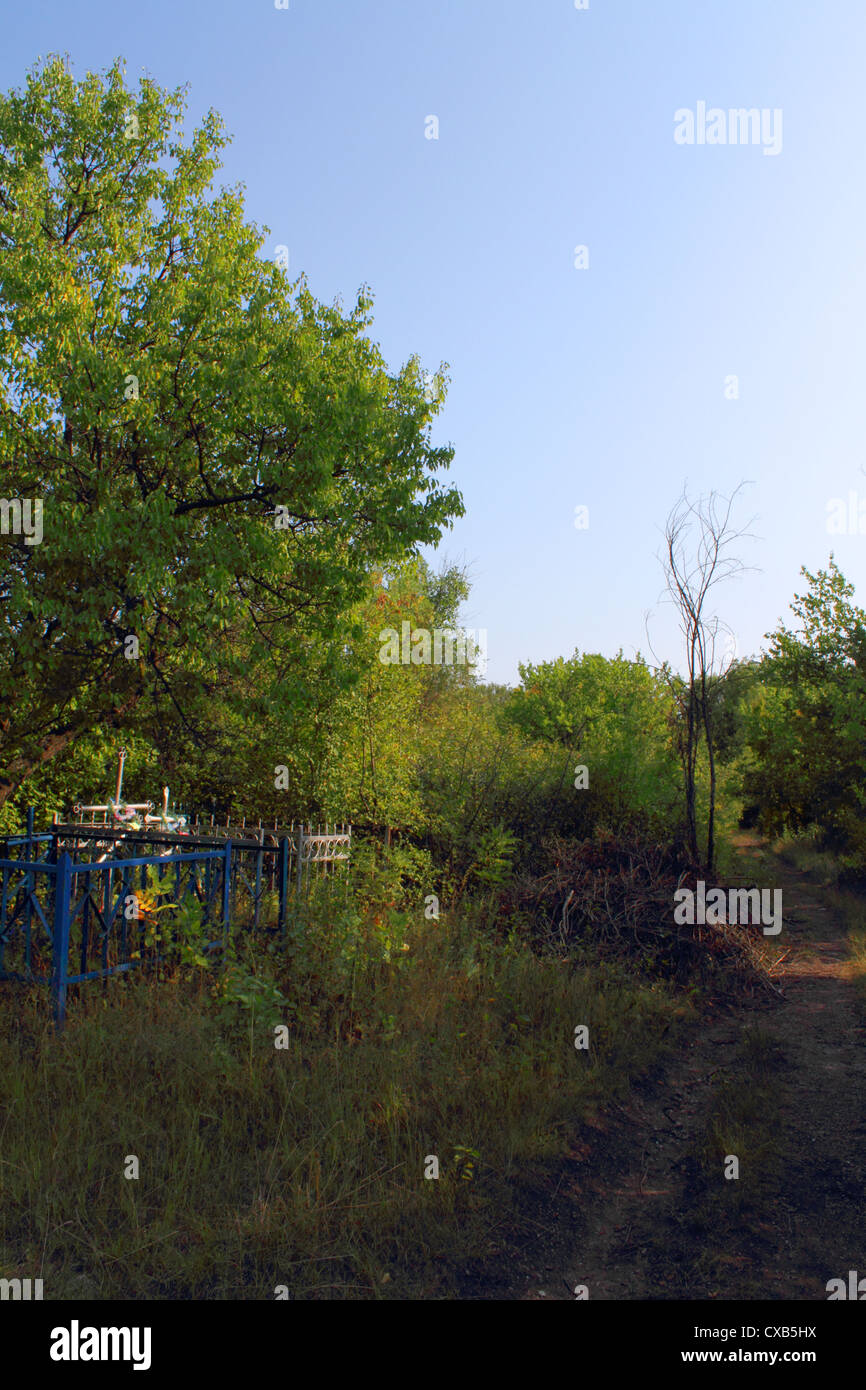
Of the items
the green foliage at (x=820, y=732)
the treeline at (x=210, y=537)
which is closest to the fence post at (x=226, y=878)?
the treeline at (x=210, y=537)

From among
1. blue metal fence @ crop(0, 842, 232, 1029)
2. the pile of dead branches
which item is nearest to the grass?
blue metal fence @ crop(0, 842, 232, 1029)

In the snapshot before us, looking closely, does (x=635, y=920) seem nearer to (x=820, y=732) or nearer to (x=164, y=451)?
(x=164, y=451)

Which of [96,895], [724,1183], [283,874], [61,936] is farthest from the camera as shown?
[283,874]

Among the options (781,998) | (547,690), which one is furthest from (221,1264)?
(547,690)

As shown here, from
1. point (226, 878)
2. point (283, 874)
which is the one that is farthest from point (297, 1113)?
point (283, 874)

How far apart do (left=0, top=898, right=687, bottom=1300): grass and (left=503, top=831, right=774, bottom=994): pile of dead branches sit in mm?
2204

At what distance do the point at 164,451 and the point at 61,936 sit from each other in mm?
6043

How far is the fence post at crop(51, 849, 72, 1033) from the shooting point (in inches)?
260

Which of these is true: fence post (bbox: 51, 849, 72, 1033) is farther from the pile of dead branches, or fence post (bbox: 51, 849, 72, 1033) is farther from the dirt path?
the pile of dead branches

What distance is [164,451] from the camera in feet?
33.8

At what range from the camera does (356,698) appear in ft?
47.0
